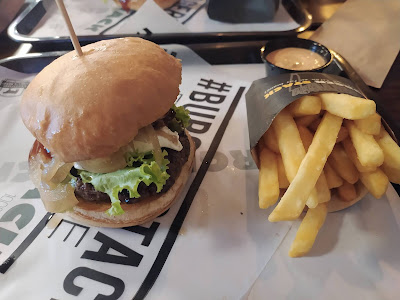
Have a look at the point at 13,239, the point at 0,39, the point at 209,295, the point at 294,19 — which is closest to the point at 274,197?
→ the point at 209,295

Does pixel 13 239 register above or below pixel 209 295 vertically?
above

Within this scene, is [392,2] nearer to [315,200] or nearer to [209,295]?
[315,200]

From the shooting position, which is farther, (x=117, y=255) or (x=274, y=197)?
(x=117, y=255)

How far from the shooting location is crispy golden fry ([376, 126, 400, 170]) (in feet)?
3.91

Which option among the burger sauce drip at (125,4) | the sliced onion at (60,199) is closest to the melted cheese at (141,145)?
the sliced onion at (60,199)

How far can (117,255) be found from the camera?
1.32 metres

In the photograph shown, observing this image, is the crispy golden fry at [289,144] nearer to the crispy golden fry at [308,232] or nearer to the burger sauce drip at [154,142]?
the crispy golden fry at [308,232]

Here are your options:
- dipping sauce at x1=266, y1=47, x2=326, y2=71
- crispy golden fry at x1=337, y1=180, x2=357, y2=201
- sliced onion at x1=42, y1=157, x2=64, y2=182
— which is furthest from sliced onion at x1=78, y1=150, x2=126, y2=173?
dipping sauce at x1=266, y1=47, x2=326, y2=71

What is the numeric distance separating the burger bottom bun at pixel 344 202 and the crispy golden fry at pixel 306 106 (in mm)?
395

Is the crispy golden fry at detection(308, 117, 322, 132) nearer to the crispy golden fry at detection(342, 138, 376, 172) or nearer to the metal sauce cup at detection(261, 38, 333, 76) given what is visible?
the crispy golden fry at detection(342, 138, 376, 172)

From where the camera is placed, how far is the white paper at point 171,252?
3.99 feet

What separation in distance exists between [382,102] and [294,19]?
111 centimetres

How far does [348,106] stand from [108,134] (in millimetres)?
840

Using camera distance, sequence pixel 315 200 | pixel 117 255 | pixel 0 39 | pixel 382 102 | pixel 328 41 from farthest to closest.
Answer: pixel 0 39 < pixel 328 41 < pixel 382 102 < pixel 117 255 < pixel 315 200
